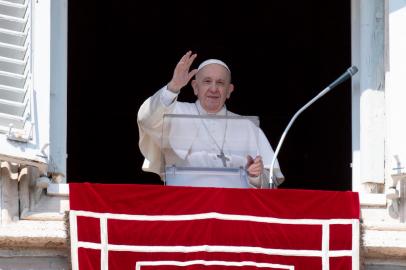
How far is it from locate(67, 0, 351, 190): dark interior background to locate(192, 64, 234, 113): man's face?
2.83 meters

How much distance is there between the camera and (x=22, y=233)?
23.1 ft

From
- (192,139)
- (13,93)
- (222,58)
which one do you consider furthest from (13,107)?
(222,58)

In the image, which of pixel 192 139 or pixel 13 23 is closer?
pixel 13 23

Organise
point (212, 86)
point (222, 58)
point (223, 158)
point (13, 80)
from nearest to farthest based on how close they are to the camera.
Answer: point (13, 80) → point (223, 158) → point (212, 86) → point (222, 58)

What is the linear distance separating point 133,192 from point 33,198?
0.45m

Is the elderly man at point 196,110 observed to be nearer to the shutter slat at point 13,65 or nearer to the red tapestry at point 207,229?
the red tapestry at point 207,229

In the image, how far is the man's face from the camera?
8.02 meters

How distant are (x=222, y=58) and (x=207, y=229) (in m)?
4.54

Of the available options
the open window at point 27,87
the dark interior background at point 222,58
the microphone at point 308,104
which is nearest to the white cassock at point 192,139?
the microphone at point 308,104

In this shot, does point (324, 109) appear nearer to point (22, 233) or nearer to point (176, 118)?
point (176, 118)

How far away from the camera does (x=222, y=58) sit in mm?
11477

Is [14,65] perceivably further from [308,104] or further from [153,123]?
[308,104]

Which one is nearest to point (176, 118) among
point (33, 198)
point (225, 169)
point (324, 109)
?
point (225, 169)

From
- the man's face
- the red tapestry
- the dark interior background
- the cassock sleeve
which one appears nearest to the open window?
the red tapestry
